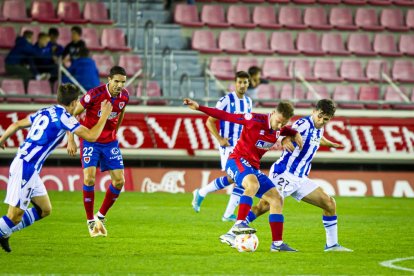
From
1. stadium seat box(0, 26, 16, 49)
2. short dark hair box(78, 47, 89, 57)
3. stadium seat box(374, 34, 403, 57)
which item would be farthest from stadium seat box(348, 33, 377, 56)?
stadium seat box(0, 26, 16, 49)

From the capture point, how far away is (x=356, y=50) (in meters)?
23.7

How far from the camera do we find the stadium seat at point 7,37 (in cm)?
2100

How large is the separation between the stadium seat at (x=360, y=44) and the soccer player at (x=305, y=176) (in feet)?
43.3

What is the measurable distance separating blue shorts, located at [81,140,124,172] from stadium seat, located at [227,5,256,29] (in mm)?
11646

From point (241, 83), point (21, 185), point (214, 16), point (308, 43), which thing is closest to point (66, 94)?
point (21, 185)

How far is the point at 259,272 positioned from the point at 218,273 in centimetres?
38

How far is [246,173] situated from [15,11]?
1288cm

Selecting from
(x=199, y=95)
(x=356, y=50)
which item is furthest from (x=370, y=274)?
(x=356, y=50)

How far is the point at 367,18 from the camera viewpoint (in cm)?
2448

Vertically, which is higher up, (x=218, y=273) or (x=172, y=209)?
(x=218, y=273)

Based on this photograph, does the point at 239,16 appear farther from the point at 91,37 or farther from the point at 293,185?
the point at 293,185

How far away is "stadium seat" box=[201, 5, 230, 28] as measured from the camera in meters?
23.1

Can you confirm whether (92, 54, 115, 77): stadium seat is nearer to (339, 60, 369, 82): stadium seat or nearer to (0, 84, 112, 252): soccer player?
(339, 60, 369, 82): stadium seat

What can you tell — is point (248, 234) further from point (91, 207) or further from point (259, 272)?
point (91, 207)
